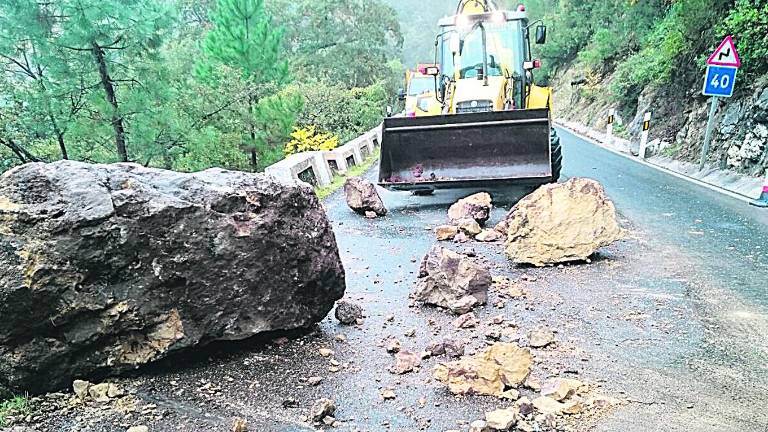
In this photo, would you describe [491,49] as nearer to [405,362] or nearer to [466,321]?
[466,321]

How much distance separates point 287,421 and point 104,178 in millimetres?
1850

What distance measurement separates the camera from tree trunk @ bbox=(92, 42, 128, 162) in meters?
11.4

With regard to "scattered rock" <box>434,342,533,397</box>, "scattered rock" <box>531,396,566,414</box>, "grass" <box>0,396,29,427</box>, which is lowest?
"scattered rock" <box>531,396,566,414</box>

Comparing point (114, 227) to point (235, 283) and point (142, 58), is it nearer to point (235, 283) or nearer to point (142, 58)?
point (235, 283)

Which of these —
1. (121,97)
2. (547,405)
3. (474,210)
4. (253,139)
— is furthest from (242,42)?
(547,405)

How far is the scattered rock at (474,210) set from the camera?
23.4 ft

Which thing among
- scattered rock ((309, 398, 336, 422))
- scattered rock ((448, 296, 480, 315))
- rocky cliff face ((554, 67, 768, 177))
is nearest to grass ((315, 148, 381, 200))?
scattered rock ((448, 296, 480, 315))

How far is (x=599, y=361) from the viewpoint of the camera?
3676 millimetres

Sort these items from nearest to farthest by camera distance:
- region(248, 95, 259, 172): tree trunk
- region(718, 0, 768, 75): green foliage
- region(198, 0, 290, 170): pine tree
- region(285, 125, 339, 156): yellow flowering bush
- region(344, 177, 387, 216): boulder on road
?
region(344, 177, 387, 216): boulder on road
region(718, 0, 768, 75): green foliage
region(285, 125, 339, 156): yellow flowering bush
region(248, 95, 259, 172): tree trunk
region(198, 0, 290, 170): pine tree

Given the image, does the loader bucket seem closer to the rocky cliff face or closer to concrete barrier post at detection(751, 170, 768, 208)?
concrete barrier post at detection(751, 170, 768, 208)

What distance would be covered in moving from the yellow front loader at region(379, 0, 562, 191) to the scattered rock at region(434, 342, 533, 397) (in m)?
4.71

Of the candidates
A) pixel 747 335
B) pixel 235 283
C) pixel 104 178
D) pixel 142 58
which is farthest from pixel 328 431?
pixel 142 58

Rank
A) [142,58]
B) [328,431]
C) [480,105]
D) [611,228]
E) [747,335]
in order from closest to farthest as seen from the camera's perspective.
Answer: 1. [328,431]
2. [747,335]
3. [611,228]
4. [480,105]
5. [142,58]

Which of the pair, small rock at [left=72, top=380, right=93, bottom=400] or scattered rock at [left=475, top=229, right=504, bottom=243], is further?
scattered rock at [left=475, top=229, right=504, bottom=243]
